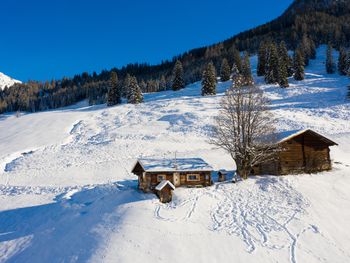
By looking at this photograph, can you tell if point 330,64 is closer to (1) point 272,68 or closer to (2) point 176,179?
(1) point 272,68

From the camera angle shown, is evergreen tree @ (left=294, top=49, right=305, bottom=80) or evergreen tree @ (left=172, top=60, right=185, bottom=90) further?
evergreen tree @ (left=172, top=60, right=185, bottom=90)

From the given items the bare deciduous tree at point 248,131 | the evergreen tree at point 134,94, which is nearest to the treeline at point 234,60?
the evergreen tree at point 134,94

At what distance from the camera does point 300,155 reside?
Answer: 31578 millimetres

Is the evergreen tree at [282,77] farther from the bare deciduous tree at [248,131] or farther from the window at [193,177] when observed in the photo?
the window at [193,177]

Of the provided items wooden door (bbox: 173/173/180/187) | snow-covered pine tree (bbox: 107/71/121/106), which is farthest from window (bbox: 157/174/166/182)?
snow-covered pine tree (bbox: 107/71/121/106)

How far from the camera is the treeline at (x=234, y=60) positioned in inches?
3617

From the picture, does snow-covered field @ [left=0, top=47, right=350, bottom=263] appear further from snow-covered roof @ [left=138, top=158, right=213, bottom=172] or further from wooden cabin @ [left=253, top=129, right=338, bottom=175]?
snow-covered roof @ [left=138, top=158, right=213, bottom=172]

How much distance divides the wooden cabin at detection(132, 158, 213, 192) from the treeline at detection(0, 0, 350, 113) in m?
53.0

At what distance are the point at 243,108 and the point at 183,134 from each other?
1921 centimetres

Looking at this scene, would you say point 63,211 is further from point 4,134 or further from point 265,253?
point 4,134

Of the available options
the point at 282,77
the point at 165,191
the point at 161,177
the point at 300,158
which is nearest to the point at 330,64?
the point at 282,77

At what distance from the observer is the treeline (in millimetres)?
91875

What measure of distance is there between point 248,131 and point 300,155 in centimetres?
617

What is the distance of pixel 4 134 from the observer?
190 ft
